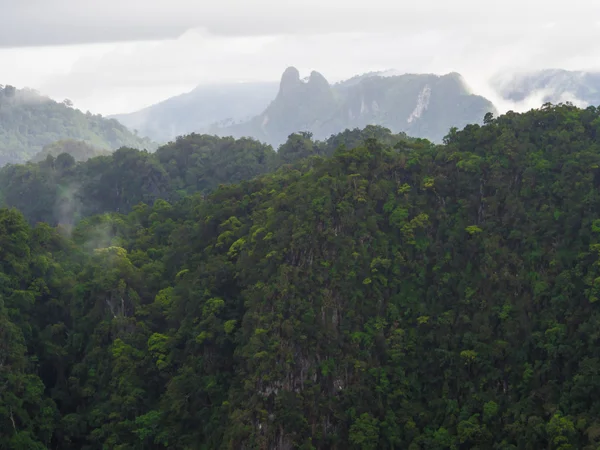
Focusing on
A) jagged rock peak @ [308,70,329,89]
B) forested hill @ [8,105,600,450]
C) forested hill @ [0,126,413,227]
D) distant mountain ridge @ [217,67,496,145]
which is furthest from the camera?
jagged rock peak @ [308,70,329,89]

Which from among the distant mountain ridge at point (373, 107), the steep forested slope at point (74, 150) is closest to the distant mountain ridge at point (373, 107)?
the distant mountain ridge at point (373, 107)

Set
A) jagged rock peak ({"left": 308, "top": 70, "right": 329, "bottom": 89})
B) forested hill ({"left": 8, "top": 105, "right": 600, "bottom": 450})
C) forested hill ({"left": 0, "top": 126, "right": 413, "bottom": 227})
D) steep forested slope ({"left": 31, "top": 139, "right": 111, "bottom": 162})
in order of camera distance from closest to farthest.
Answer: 1. forested hill ({"left": 8, "top": 105, "right": 600, "bottom": 450})
2. forested hill ({"left": 0, "top": 126, "right": 413, "bottom": 227})
3. steep forested slope ({"left": 31, "top": 139, "right": 111, "bottom": 162})
4. jagged rock peak ({"left": 308, "top": 70, "right": 329, "bottom": 89})

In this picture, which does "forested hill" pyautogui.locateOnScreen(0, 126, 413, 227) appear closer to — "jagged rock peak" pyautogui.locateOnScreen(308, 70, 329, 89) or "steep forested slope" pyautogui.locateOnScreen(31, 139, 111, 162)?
"steep forested slope" pyautogui.locateOnScreen(31, 139, 111, 162)

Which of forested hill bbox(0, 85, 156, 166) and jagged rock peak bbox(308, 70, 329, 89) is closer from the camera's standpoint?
forested hill bbox(0, 85, 156, 166)

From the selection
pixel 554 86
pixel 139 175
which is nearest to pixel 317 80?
pixel 554 86

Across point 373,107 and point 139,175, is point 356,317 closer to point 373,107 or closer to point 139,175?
point 139,175

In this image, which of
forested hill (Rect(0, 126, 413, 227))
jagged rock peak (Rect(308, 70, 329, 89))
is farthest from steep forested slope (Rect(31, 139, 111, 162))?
jagged rock peak (Rect(308, 70, 329, 89))

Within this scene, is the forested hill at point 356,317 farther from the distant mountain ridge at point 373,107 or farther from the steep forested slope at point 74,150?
the distant mountain ridge at point 373,107

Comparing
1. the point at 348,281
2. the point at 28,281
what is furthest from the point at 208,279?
the point at 28,281
